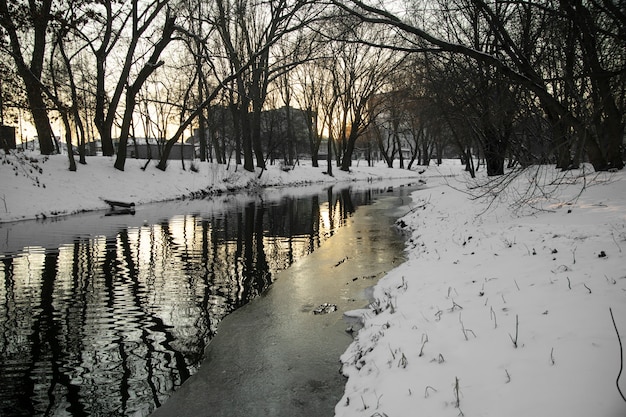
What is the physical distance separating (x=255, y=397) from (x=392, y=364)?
1.54 metres

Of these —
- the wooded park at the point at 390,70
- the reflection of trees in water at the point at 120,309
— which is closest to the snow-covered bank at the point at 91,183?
Result: the wooded park at the point at 390,70

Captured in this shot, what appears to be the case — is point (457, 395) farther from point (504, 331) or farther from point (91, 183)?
point (91, 183)

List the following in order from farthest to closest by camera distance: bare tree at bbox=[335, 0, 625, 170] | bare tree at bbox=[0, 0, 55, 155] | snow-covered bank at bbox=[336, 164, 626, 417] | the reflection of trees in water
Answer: bare tree at bbox=[0, 0, 55, 155]
bare tree at bbox=[335, 0, 625, 170]
the reflection of trees in water
snow-covered bank at bbox=[336, 164, 626, 417]

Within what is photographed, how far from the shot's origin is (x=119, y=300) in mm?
7277

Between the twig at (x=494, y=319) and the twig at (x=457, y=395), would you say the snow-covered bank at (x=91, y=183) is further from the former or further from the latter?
the twig at (x=457, y=395)

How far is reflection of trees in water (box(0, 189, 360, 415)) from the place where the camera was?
447cm

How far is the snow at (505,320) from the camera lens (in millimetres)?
3279

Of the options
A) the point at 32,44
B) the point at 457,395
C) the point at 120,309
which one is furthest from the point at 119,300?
the point at 32,44

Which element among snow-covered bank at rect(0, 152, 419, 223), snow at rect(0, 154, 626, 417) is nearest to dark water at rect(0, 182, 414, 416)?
snow at rect(0, 154, 626, 417)

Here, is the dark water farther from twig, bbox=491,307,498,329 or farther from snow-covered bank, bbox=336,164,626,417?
twig, bbox=491,307,498,329

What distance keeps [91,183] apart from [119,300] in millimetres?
18013

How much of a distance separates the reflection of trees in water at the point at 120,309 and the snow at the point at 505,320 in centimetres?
239

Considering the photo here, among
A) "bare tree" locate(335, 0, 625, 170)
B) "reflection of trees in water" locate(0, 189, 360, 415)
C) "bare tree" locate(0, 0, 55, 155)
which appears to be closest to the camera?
"reflection of trees in water" locate(0, 189, 360, 415)

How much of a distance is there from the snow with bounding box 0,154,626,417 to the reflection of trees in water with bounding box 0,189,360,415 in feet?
7.84
